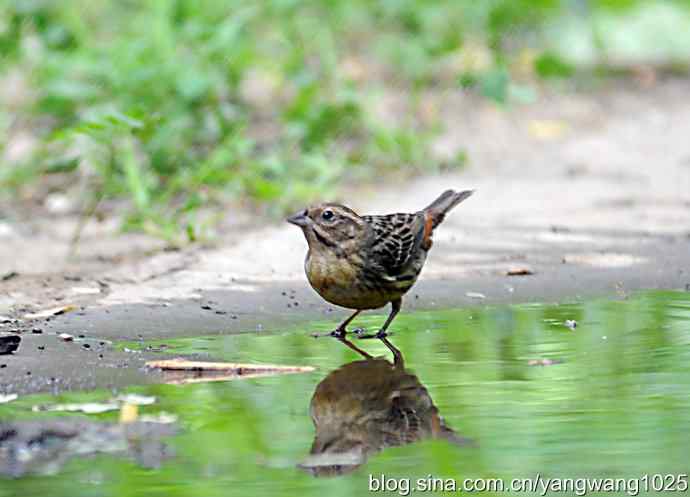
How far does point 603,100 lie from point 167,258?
6.35m

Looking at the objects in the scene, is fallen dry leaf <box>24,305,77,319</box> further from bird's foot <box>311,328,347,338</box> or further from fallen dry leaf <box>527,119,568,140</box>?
fallen dry leaf <box>527,119,568,140</box>

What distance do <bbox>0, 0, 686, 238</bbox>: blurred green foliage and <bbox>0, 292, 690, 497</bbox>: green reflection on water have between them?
2191 millimetres

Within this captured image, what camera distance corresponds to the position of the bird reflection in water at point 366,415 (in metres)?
3.83

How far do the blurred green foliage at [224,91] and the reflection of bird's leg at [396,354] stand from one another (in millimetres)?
1964

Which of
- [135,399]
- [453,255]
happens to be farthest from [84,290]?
[135,399]

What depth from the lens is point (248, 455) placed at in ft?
12.5

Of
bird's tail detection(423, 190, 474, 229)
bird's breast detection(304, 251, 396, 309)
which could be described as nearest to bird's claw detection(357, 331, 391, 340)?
bird's breast detection(304, 251, 396, 309)

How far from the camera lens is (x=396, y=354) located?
5230 mm

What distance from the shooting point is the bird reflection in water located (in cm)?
383

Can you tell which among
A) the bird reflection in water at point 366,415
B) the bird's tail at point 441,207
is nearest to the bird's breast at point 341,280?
the bird reflection in water at point 366,415

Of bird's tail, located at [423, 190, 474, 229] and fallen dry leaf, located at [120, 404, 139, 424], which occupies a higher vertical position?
bird's tail, located at [423, 190, 474, 229]

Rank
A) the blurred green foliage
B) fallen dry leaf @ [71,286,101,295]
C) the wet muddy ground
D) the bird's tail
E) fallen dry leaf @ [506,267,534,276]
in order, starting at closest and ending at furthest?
the wet muddy ground < fallen dry leaf @ [71,286,101,295] < the bird's tail < fallen dry leaf @ [506,267,534,276] < the blurred green foliage

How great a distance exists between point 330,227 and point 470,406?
1744 mm

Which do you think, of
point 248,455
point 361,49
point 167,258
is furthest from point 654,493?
point 361,49
